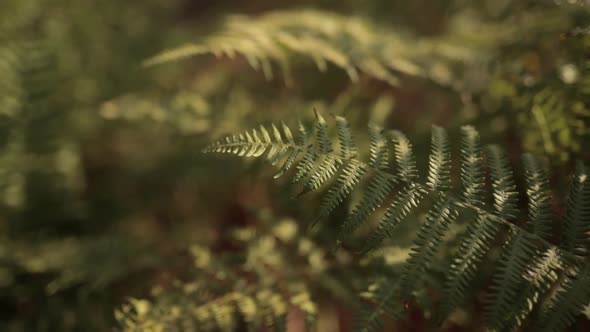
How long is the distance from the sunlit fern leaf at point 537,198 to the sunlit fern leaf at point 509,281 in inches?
1.5

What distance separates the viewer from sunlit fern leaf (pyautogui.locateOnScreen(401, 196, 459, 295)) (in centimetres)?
95

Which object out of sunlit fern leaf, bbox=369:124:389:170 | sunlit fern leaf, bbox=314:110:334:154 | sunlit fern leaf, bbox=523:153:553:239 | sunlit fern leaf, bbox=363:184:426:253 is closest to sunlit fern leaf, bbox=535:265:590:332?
sunlit fern leaf, bbox=523:153:553:239

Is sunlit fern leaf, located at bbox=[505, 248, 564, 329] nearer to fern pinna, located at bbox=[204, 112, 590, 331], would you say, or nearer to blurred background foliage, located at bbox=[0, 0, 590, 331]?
fern pinna, located at bbox=[204, 112, 590, 331]

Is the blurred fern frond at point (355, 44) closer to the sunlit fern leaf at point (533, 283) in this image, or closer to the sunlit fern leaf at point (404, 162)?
the sunlit fern leaf at point (404, 162)

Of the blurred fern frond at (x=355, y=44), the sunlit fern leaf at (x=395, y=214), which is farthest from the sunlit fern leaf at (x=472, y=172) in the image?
the blurred fern frond at (x=355, y=44)

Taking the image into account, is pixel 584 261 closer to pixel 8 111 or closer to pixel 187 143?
pixel 187 143

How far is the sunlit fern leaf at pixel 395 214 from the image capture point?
0.93 m

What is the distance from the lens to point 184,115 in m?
1.77

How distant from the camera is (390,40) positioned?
1769 mm

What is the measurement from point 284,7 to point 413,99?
1.21 m

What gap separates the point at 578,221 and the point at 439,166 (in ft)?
1.13

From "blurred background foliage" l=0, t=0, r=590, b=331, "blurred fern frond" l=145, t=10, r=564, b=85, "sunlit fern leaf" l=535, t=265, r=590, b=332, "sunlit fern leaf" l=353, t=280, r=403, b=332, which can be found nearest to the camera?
"sunlit fern leaf" l=535, t=265, r=590, b=332

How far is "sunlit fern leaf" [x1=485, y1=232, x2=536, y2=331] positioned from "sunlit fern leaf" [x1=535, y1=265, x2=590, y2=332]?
72 millimetres

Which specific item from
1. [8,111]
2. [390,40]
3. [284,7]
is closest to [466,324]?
[390,40]
